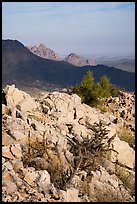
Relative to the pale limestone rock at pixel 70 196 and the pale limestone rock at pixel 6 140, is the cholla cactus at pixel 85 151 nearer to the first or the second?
the pale limestone rock at pixel 70 196

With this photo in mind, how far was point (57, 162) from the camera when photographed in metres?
9.83

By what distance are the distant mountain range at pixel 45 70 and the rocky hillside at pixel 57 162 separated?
287 feet

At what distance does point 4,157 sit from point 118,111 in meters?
15.8

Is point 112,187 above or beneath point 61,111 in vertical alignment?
beneath

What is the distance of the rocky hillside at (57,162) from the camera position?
310 inches

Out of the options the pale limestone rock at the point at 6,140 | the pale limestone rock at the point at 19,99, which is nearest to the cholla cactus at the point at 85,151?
the pale limestone rock at the point at 6,140

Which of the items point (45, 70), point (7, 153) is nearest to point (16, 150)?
point (7, 153)

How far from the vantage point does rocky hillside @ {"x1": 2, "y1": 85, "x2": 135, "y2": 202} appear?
25.8 feet

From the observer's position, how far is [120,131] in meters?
15.9

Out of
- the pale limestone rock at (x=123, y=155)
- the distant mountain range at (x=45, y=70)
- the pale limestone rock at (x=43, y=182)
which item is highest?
the distant mountain range at (x=45, y=70)

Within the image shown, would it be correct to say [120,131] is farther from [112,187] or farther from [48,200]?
[48,200]

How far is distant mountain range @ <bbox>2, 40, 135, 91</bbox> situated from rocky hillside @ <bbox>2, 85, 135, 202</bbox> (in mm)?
87585

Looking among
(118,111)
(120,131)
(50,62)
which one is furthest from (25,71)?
(120,131)

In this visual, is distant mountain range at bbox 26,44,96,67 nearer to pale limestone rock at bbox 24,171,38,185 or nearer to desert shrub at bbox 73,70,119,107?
desert shrub at bbox 73,70,119,107
